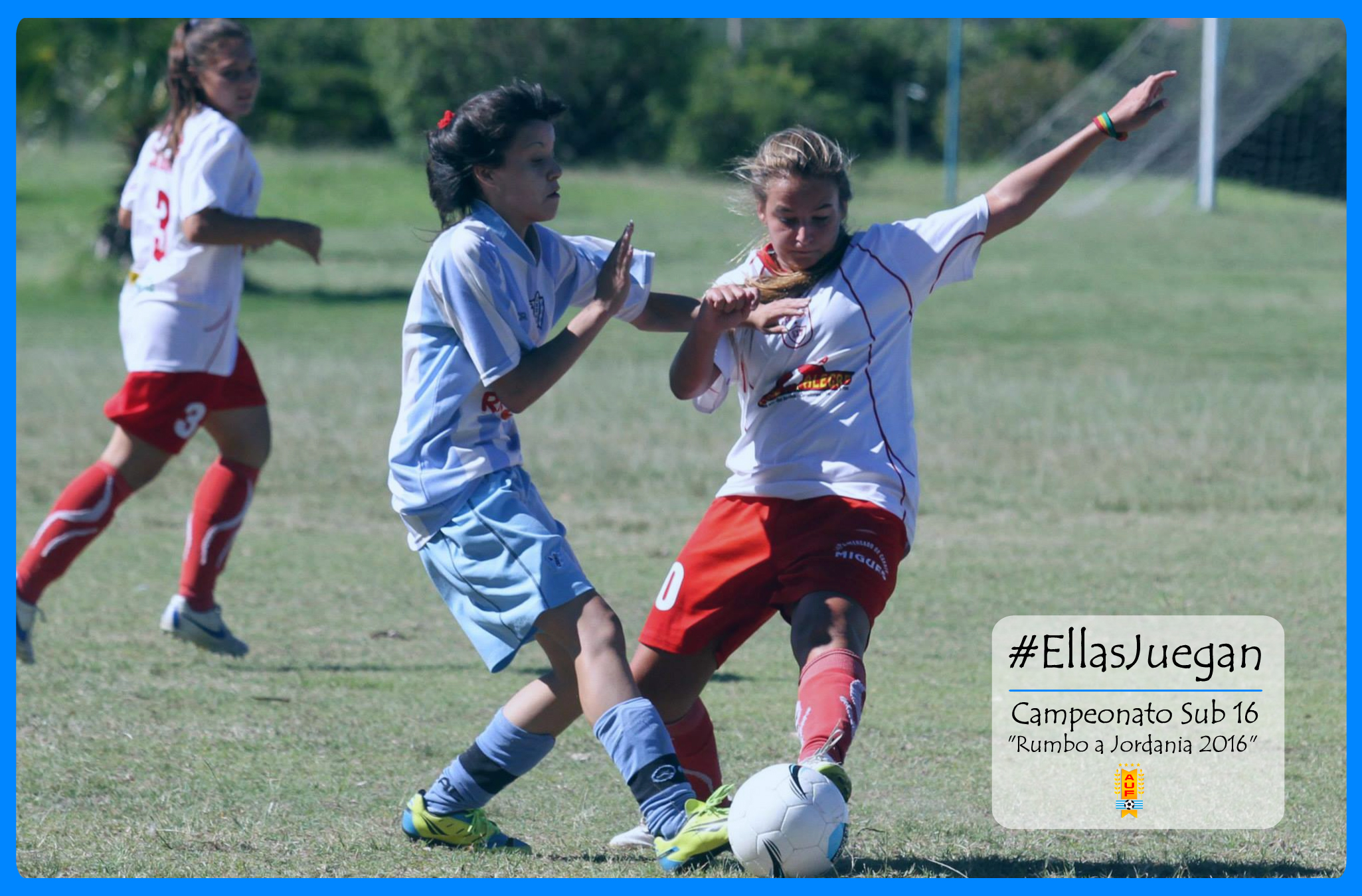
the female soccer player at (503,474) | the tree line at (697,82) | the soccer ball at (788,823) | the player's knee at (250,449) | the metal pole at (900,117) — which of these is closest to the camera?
the soccer ball at (788,823)

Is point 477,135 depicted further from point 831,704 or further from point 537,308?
point 831,704

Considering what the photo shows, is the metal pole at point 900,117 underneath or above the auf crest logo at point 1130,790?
above

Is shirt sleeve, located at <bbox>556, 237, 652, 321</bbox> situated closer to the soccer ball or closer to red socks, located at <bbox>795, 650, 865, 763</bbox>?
red socks, located at <bbox>795, 650, 865, 763</bbox>

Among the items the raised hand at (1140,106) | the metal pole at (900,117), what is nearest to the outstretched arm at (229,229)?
the raised hand at (1140,106)

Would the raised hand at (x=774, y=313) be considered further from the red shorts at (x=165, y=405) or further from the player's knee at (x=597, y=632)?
the red shorts at (x=165, y=405)

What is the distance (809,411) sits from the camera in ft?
12.5

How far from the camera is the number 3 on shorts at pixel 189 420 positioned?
222 inches

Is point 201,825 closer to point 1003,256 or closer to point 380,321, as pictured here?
point 380,321

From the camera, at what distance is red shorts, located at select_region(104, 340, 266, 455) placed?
18.4ft

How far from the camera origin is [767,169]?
385cm

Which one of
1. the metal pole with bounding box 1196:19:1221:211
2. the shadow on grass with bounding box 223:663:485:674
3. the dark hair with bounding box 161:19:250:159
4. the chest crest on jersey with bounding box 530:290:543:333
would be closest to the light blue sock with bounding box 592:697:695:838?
the chest crest on jersey with bounding box 530:290:543:333

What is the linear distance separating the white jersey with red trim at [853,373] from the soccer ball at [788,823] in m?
0.70

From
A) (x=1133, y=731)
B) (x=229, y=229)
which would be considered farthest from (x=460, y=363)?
(x=229, y=229)

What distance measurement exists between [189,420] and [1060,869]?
330 centimetres
